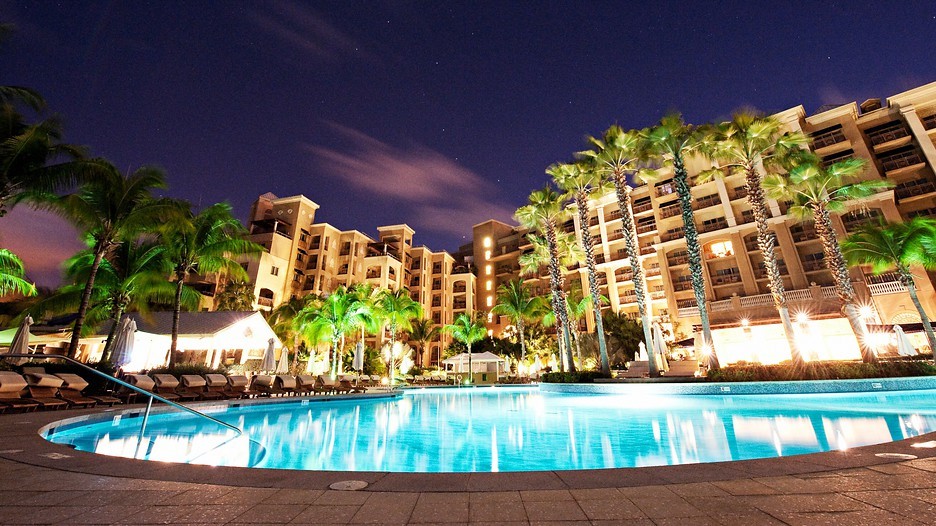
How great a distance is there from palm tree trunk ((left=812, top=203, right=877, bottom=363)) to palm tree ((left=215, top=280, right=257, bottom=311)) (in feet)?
150

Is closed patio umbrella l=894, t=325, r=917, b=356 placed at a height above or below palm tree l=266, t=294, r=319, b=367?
below

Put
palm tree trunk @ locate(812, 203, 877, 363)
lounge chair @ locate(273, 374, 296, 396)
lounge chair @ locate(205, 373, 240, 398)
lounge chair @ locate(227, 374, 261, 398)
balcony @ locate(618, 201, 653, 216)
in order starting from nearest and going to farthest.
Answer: lounge chair @ locate(205, 373, 240, 398)
lounge chair @ locate(227, 374, 261, 398)
lounge chair @ locate(273, 374, 296, 396)
palm tree trunk @ locate(812, 203, 877, 363)
balcony @ locate(618, 201, 653, 216)

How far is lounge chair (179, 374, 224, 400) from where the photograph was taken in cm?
1370

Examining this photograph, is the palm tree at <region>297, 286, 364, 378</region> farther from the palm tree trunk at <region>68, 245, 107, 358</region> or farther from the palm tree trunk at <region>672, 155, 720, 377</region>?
the palm tree trunk at <region>672, 155, 720, 377</region>

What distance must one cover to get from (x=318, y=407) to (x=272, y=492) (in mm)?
13855

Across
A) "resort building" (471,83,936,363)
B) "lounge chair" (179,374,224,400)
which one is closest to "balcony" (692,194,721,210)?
"resort building" (471,83,936,363)

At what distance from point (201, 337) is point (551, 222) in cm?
2272

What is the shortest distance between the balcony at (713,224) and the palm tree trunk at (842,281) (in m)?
19.4

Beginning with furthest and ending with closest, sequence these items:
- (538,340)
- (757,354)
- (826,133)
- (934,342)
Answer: (538,340), (826,133), (757,354), (934,342)

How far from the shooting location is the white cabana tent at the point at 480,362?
114ft

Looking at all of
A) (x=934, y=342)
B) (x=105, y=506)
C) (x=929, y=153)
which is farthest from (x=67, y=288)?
(x=929, y=153)

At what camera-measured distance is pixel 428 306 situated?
214 ft

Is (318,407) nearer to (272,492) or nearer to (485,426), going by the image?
(485,426)

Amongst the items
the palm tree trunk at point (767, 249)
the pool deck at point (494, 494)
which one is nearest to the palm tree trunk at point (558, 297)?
the palm tree trunk at point (767, 249)
